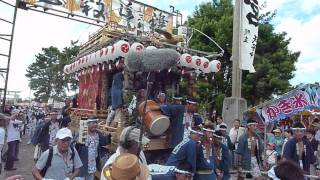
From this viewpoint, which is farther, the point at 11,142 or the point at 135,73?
the point at 11,142

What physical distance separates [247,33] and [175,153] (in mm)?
8073

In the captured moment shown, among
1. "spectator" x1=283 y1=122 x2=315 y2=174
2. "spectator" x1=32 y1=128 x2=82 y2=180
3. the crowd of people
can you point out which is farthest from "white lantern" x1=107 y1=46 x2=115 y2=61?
"spectator" x1=283 y1=122 x2=315 y2=174

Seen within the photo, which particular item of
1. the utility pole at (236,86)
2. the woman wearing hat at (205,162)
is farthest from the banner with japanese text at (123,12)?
the woman wearing hat at (205,162)

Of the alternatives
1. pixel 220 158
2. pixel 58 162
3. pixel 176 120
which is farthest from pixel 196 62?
pixel 58 162

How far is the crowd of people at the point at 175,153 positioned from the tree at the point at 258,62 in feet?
27.9

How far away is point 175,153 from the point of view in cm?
534

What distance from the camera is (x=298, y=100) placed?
968 centimetres

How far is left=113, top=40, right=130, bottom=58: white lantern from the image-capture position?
8461mm

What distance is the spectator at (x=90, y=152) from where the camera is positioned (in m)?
6.72

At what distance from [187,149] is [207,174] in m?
0.64

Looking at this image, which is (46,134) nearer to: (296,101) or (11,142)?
(11,142)

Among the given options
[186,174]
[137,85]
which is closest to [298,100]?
[137,85]

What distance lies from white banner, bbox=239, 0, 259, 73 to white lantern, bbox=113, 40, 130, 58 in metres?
5.16

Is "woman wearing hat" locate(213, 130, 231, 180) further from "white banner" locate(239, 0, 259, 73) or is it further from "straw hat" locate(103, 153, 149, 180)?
"white banner" locate(239, 0, 259, 73)
